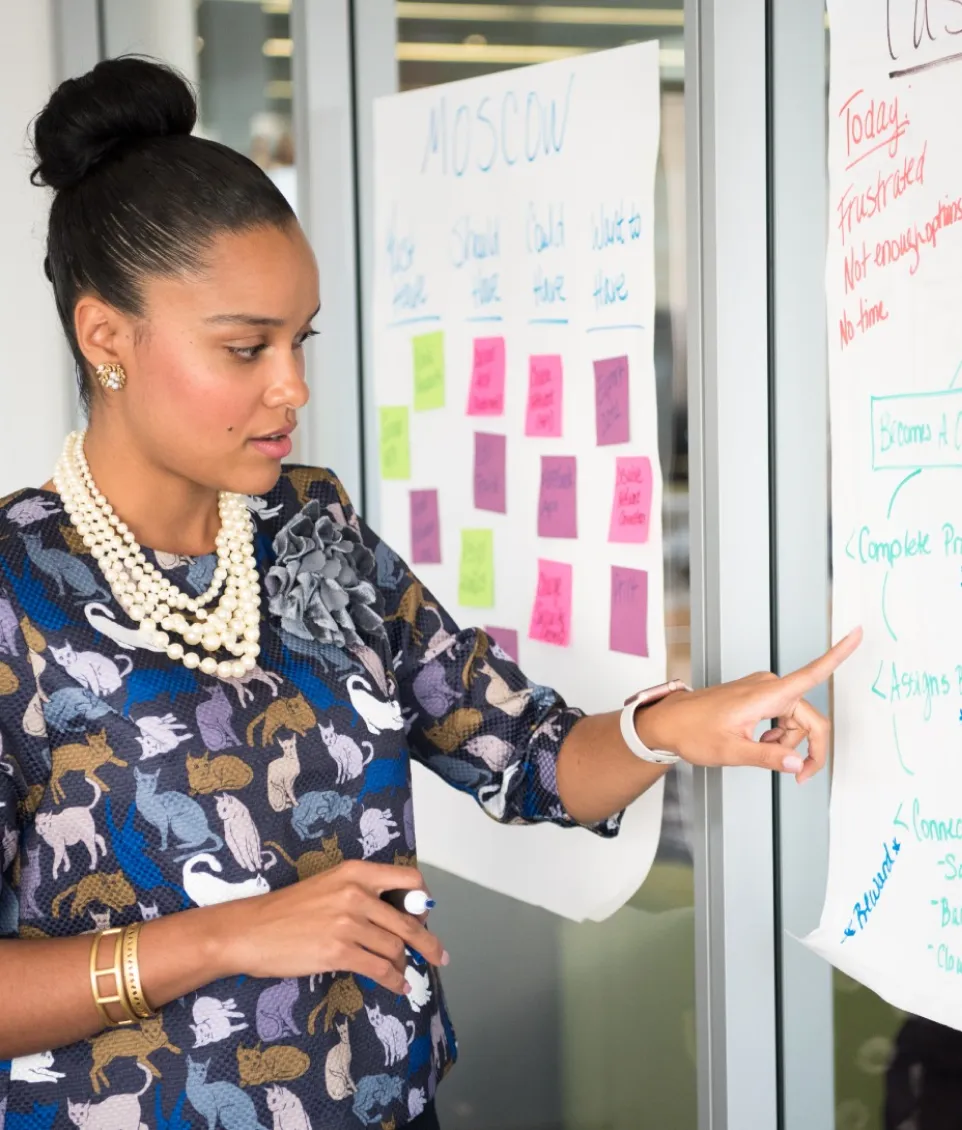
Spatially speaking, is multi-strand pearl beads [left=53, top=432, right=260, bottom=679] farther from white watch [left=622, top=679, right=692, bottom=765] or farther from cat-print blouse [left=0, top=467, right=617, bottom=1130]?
white watch [left=622, top=679, right=692, bottom=765]

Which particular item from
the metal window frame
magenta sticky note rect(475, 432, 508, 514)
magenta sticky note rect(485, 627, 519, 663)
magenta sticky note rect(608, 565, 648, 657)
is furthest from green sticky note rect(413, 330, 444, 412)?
the metal window frame

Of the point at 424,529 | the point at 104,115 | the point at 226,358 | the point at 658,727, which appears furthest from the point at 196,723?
the point at 424,529

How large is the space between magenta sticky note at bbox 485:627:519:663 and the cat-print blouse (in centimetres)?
52

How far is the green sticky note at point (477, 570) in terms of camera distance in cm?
193

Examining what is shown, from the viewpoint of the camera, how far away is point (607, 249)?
1655 millimetres

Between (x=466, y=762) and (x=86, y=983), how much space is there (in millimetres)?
455

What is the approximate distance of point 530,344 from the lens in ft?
5.96

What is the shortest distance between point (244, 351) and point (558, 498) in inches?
25.0

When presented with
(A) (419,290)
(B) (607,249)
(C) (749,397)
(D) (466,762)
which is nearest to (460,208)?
(A) (419,290)

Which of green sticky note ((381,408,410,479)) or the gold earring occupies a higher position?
the gold earring

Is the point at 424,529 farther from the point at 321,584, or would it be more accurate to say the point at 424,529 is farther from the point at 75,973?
the point at 75,973

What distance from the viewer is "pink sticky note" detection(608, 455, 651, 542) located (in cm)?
163

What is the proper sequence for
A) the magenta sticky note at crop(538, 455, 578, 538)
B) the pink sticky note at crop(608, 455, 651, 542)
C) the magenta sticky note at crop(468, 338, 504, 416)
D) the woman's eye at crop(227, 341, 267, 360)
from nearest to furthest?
1. the woman's eye at crop(227, 341, 267, 360)
2. the pink sticky note at crop(608, 455, 651, 542)
3. the magenta sticky note at crop(538, 455, 578, 538)
4. the magenta sticky note at crop(468, 338, 504, 416)

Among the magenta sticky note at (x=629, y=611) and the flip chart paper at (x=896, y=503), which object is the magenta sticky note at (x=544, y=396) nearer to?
the magenta sticky note at (x=629, y=611)
